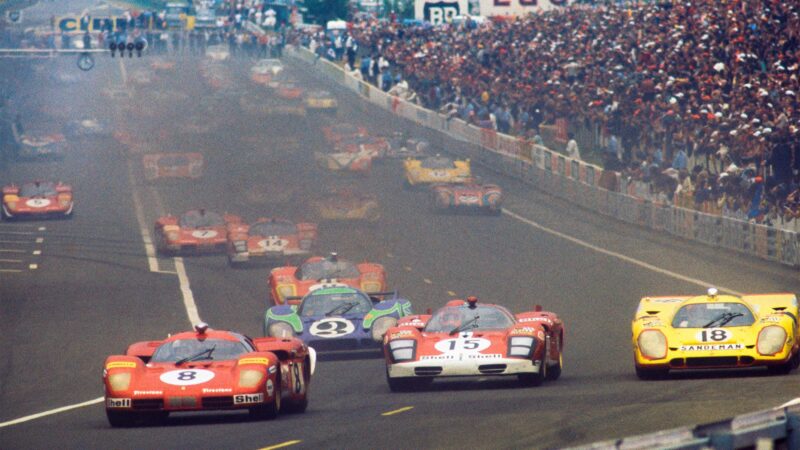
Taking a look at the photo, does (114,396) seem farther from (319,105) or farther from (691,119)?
(319,105)

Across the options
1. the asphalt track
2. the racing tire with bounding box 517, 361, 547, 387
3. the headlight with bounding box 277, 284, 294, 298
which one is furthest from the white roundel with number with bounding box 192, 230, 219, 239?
the racing tire with bounding box 517, 361, 547, 387

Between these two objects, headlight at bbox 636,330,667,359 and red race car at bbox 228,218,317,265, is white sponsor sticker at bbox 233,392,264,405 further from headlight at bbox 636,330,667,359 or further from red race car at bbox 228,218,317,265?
red race car at bbox 228,218,317,265

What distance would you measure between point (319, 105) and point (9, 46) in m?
25.1

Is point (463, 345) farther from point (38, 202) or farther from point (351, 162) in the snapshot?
point (351, 162)

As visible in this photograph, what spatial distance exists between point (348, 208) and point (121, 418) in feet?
92.2

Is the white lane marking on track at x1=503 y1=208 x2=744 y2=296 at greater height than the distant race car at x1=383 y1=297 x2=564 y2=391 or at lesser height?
lesser

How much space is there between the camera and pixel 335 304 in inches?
973

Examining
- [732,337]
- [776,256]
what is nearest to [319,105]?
[776,256]

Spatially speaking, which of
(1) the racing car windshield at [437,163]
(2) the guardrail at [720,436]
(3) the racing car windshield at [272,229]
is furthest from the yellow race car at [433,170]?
(2) the guardrail at [720,436]

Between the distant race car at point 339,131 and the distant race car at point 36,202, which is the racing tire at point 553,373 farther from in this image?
the distant race car at point 339,131

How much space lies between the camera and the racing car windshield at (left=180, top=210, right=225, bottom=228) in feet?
133

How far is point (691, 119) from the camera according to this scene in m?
37.7

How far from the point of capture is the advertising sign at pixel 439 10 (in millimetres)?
85500

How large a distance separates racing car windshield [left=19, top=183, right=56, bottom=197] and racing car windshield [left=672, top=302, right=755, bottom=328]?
3271 cm
